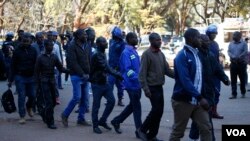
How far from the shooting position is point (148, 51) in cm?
718

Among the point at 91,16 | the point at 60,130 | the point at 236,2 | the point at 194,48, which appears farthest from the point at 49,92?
the point at 236,2

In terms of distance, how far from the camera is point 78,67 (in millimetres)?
8594

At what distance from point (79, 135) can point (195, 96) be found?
288 cm

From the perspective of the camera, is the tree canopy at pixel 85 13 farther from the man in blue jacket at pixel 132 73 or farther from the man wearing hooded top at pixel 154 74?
the man wearing hooded top at pixel 154 74

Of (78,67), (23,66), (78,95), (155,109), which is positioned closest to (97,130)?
(78,95)

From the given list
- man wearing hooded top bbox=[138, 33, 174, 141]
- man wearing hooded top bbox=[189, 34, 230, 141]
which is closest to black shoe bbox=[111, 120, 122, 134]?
man wearing hooded top bbox=[138, 33, 174, 141]

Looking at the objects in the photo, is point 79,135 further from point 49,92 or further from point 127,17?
point 127,17

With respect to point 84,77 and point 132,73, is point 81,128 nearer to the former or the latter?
point 84,77

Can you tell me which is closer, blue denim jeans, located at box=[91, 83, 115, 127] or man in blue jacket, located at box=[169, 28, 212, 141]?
man in blue jacket, located at box=[169, 28, 212, 141]

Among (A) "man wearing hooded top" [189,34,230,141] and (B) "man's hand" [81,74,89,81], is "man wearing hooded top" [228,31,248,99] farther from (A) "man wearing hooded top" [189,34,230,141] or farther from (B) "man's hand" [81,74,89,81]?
(A) "man wearing hooded top" [189,34,230,141]

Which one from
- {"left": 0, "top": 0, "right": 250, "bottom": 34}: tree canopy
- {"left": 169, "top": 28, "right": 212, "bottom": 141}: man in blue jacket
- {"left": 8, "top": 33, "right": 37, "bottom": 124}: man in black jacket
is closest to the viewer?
{"left": 169, "top": 28, "right": 212, "bottom": 141}: man in blue jacket

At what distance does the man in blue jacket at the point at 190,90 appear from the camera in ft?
19.1

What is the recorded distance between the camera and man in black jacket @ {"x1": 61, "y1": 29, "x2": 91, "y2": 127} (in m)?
8.61

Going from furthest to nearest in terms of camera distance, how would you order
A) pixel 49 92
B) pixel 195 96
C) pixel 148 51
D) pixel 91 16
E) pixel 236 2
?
pixel 236 2
pixel 91 16
pixel 49 92
pixel 148 51
pixel 195 96
